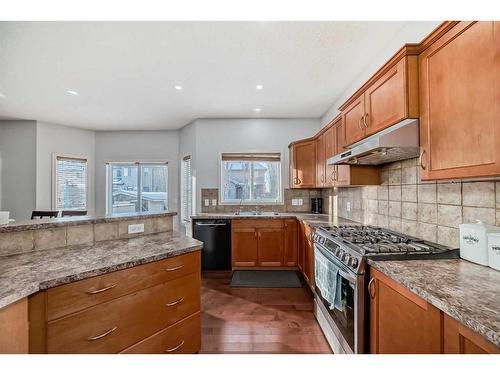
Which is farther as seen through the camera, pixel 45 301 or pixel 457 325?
pixel 45 301

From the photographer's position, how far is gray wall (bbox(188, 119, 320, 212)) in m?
4.36

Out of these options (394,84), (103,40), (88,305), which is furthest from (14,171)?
(394,84)

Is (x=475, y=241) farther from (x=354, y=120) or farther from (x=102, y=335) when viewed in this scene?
(x=102, y=335)

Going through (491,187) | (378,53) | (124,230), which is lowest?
(124,230)

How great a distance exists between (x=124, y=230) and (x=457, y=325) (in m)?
2.04

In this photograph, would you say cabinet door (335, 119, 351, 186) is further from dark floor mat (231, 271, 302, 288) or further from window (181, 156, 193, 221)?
window (181, 156, 193, 221)

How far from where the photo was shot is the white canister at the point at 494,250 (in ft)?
3.81

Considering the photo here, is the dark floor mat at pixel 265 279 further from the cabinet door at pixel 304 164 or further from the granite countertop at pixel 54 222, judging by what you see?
the granite countertop at pixel 54 222

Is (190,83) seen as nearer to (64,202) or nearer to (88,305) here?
(88,305)

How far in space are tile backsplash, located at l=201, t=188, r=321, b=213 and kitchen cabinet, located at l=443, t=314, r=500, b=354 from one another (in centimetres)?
341

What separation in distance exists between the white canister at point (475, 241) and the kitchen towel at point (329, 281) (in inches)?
28.7

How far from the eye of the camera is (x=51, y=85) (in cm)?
306

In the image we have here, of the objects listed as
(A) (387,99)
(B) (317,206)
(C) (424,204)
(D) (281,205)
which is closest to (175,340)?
(C) (424,204)

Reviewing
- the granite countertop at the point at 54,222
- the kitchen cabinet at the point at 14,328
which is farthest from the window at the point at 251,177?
the kitchen cabinet at the point at 14,328
